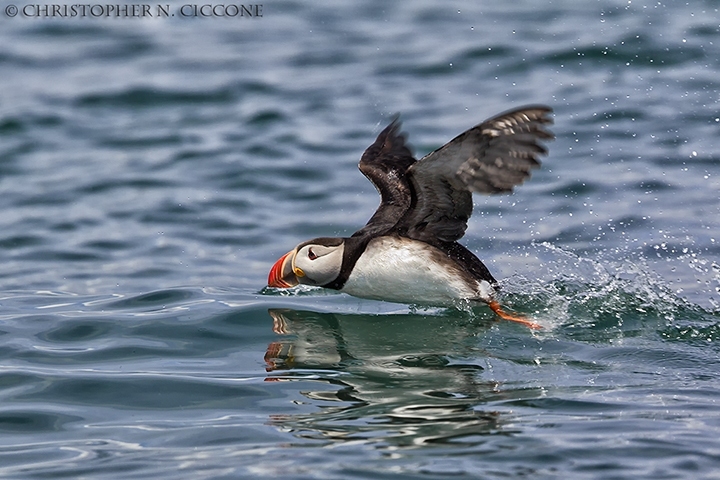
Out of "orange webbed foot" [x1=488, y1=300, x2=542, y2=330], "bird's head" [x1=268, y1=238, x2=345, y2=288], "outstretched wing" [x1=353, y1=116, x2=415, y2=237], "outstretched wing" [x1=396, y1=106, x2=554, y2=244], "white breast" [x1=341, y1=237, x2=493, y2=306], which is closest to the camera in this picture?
"outstretched wing" [x1=396, y1=106, x2=554, y2=244]

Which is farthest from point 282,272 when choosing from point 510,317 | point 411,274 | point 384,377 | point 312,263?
point 510,317

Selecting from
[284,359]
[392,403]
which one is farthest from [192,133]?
[392,403]

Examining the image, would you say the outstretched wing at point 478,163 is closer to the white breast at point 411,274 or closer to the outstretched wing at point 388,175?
→ the white breast at point 411,274

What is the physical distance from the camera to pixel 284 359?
6.55 m

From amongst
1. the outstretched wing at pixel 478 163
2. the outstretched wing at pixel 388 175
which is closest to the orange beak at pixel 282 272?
the outstretched wing at pixel 388 175

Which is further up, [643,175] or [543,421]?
[643,175]

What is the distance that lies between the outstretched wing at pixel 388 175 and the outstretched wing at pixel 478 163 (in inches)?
19.2

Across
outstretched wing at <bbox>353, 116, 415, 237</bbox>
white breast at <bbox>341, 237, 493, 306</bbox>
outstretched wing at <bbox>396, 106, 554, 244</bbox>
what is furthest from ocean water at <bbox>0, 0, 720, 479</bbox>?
outstretched wing at <bbox>396, 106, 554, 244</bbox>

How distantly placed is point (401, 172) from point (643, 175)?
Result: 10.5 ft

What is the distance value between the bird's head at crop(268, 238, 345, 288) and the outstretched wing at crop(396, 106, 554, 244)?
555 mm

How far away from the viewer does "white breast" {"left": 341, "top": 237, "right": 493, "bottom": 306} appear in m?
6.92

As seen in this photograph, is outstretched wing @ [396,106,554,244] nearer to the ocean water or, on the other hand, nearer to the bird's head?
the bird's head

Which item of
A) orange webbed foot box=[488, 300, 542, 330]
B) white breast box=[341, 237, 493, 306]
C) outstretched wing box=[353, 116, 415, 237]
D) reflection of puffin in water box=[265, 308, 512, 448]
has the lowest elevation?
reflection of puffin in water box=[265, 308, 512, 448]

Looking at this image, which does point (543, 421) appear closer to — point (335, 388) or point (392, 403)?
point (392, 403)
